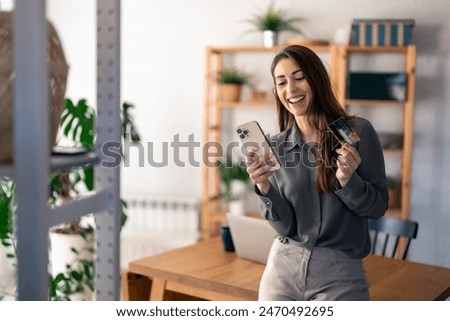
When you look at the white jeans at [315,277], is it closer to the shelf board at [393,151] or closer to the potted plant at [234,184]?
the shelf board at [393,151]

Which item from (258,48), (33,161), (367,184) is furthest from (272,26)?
(33,161)

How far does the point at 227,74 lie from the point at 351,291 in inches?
91.9

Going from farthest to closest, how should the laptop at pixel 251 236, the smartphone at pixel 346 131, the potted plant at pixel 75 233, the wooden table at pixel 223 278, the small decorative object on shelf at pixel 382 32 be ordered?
the small decorative object on shelf at pixel 382 32 < the potted plant at pixel 75 233 < the laptop at pixel 251 236 < the wooden table at pixel 223 278 < the smartphone at pixel 346 131

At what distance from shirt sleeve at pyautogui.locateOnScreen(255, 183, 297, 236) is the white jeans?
4cm

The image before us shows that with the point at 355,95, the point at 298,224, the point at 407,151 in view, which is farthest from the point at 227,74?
the point at 298,224

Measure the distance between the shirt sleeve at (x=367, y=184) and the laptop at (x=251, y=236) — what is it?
0.48 metres

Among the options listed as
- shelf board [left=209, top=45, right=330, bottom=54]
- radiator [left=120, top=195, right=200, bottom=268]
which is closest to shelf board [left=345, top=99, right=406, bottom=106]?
shelf board [left=209, top=45, right=330, bottom=54]

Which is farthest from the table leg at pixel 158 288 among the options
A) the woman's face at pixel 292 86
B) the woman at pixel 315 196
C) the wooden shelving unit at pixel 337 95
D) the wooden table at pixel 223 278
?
the wooden shelving unit at pixel 337 95

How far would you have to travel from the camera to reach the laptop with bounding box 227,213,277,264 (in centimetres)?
180

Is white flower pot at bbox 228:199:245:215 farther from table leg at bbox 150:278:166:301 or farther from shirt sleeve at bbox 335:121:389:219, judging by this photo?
shirt sleeve at bbox 335:121:389:219

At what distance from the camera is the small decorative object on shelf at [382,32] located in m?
3.12

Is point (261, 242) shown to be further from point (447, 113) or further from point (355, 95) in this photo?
point (447, 113)

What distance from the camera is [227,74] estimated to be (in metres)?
3.51

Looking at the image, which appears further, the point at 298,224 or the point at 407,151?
the point at 407,151
